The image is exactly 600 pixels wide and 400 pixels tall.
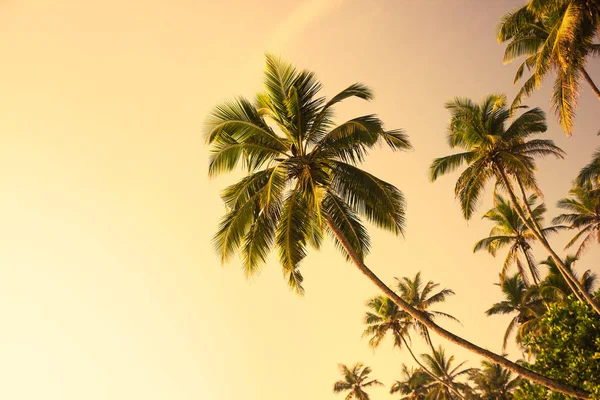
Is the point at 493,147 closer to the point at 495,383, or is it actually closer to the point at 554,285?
the point at 554,285

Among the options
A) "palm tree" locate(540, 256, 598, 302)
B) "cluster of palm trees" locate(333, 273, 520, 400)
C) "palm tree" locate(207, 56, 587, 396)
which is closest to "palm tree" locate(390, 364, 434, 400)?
"cluster of palm trees" locate(333, 273, 520, 400)

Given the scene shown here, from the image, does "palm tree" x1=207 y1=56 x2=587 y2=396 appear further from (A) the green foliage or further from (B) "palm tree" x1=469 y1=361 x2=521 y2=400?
(B) "palm tree" x1=469 y1=361 x2=521 y2=400

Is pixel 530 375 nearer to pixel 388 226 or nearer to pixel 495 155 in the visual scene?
pixel 388 226

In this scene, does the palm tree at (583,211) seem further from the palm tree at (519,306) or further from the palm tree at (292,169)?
the palm tree at (292,169)

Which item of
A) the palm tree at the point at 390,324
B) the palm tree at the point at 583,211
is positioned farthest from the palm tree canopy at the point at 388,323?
the palm tree at the point at 583,211

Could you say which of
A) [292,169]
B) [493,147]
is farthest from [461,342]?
[493,147]

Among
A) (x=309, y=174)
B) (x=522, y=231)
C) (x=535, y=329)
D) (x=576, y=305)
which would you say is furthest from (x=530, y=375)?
Answer: (x=535, y=329)

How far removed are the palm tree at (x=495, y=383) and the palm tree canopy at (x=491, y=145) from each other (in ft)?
74.7

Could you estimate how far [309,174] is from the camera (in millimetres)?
12031

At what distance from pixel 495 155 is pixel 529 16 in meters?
Answer: 5.97

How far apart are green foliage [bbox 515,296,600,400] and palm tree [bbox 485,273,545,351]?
1320cm

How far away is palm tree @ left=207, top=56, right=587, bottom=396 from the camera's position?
1248 centimetres

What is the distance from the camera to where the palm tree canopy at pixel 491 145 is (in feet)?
61.7

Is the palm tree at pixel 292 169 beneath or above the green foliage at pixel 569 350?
above
